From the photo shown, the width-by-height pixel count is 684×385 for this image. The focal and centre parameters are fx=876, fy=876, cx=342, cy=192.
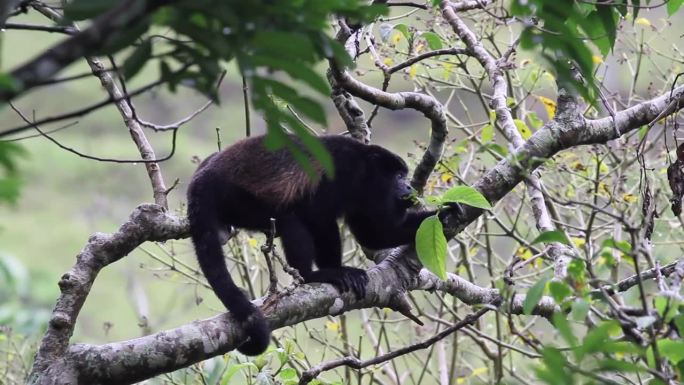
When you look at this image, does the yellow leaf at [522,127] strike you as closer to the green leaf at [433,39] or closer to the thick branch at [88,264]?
the green leaf at [433,39]

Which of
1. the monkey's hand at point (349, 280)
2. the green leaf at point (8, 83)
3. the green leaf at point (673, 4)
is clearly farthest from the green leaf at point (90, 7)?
the monkey's hand at point (349, 280)

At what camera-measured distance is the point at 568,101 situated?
10.7 ft

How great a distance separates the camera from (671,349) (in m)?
1.56

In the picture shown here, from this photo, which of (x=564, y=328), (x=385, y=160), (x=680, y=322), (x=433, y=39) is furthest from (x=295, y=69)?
(x=385, y=160)

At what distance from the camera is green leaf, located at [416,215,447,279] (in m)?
2.78

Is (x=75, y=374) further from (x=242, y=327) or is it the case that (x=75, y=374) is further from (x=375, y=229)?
(x=375, y=229)

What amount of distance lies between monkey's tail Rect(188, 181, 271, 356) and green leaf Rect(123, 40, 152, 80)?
1607mm

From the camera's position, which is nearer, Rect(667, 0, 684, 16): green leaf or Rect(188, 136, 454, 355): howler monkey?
Rect(667, 0, 684, 16): green leaf

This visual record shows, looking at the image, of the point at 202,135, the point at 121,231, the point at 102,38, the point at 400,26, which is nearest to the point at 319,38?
the point at 102,38

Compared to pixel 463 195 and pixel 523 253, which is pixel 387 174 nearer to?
pixel 523 253

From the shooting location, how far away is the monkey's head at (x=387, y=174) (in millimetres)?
4152

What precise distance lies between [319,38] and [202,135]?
2186cm

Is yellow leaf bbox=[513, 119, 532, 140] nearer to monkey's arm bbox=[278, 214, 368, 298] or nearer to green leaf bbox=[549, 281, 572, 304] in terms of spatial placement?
monkey's arm bbox=[278, 214, 368, 298]

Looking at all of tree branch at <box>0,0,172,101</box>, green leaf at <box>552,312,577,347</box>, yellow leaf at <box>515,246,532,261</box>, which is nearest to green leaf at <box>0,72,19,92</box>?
tree branch at <box>0,0,172,101</box>
